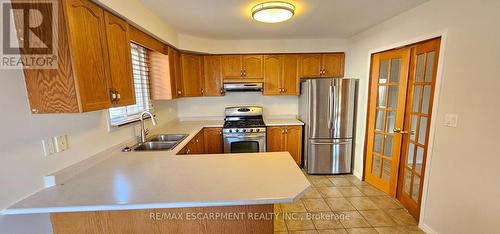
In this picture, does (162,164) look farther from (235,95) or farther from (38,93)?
(235,95)

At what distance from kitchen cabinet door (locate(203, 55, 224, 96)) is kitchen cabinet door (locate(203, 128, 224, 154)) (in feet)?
2.26

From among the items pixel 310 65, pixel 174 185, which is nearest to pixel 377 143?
pixel 310 65

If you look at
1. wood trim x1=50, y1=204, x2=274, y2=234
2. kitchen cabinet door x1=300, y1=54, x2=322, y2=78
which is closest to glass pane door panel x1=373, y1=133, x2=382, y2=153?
kitchen cabinet door x1=300, y1=54, x2=322, y2=78

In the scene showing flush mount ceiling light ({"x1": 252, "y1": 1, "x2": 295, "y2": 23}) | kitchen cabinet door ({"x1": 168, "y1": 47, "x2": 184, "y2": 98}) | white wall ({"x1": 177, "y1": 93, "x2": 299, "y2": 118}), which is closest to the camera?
flush mount ceiling light ({"x1": 252, "y1": 1, "x2": 295, "y2": 23})

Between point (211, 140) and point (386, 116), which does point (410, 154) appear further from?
point (211, 140)

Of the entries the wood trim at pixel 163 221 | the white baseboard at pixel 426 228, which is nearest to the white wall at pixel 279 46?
the white baseboard at pixel 426 228

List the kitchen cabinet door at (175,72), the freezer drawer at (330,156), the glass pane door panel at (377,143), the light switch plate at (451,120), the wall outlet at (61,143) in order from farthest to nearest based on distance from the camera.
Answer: the freezer drawer at (330,156) < the kitchen cabinet door at (175,72) < the glass pane door panel at (377,143) < the light switch plate at (451,120) < the wall outlet at (61,143)

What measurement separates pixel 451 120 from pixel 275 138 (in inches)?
88.6

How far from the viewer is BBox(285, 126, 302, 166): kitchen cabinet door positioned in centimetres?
356

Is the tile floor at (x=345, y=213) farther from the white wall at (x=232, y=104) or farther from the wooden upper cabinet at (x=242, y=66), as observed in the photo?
the wooden upper cabinet at (x=242, y=66)

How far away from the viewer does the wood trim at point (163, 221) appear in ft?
3.94

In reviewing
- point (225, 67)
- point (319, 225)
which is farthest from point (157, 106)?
point (319, 225)

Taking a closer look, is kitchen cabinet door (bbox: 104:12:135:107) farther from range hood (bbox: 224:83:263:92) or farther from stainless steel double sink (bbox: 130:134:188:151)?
range hood (bbox: 224:83:263:92)

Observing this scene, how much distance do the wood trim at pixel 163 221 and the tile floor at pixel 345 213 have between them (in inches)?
39.5
